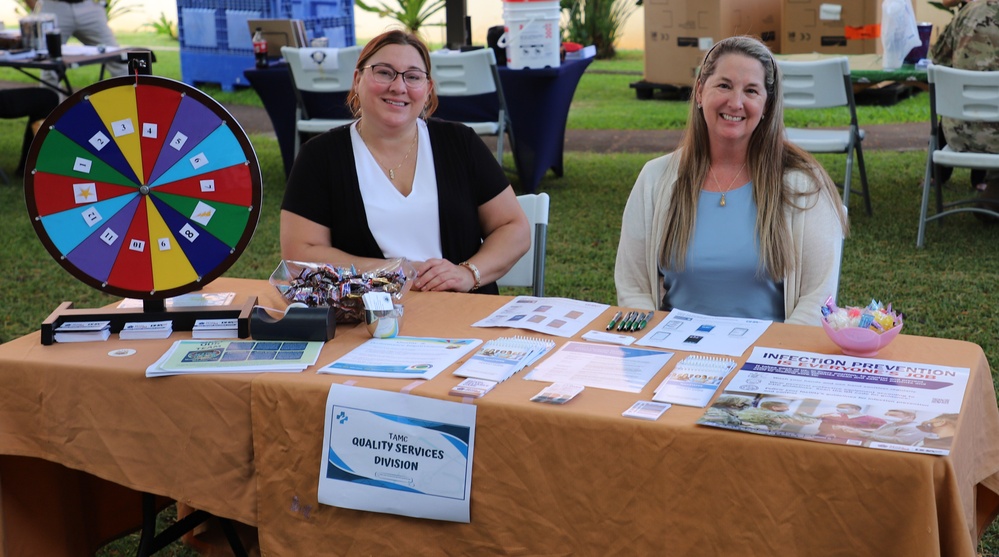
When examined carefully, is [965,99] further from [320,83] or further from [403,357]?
[403,357]

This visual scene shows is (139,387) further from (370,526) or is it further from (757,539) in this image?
(757,539)

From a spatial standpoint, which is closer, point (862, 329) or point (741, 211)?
point (862, 329)

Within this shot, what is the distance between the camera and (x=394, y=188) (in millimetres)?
2703

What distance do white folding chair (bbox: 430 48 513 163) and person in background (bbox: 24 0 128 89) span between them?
3.47 m

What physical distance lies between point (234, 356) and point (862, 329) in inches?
46.7

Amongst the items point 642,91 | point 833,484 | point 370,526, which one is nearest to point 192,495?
point 370,526

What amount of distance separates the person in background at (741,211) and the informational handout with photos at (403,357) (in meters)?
0.69

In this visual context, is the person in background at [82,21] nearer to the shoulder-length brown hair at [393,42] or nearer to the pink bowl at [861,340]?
the shoulder-length brown hair at [393,42]

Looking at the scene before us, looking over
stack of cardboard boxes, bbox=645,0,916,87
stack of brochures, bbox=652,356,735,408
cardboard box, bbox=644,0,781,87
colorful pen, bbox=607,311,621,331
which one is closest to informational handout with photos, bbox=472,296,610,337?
colorful pen, bbox=607,311,621,331

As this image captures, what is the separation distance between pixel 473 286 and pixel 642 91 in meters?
7.92

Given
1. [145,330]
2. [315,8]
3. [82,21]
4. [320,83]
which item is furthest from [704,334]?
[315,8]

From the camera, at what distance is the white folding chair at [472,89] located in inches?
229

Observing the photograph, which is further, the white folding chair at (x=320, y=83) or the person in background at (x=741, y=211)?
the white folding chair at (x=320, y=83)

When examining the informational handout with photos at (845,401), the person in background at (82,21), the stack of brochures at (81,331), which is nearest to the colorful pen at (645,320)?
the informational handout with photos at (845,401)
